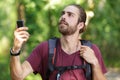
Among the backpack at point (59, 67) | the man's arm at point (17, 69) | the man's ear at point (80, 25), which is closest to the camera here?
the man's arm at point (17, 69)

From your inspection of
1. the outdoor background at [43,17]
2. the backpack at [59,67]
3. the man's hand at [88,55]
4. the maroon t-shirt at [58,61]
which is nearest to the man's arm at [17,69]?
the maroon t-shirt at [58,61]

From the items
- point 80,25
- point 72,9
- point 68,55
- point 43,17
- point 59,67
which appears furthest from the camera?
point 43,17

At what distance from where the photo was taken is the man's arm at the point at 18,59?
390 centimetres

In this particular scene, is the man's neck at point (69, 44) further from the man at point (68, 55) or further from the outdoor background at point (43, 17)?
the outdoor background at point (43, 17)

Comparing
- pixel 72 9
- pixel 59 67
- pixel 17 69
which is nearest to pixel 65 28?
pixel 72 9

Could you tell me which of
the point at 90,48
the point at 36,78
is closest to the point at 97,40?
the point at 36,78

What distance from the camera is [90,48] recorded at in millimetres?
4422

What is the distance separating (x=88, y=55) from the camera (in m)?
4.35

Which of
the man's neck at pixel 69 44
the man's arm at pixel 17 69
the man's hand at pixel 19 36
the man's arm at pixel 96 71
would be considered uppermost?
the man's hand at pixel 19 36

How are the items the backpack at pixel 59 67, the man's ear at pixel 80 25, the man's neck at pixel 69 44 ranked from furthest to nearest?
1. the man's ear at pixel 80 25
2. the man's neck at pixel 69 44
3. the backpack at pixel 59 67

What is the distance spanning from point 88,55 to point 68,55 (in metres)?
0.21

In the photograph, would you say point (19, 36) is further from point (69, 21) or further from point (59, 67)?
point (69, 21)

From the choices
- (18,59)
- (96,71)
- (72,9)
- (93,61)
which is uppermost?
(72,9)

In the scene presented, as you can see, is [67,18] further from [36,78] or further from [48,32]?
[48,32]
